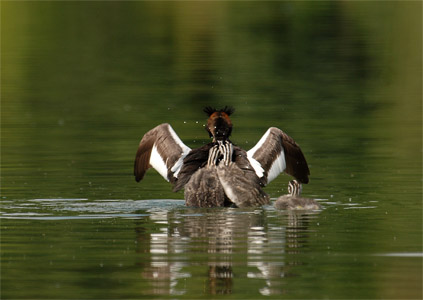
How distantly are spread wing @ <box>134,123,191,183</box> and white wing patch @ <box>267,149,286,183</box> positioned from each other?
1.17m

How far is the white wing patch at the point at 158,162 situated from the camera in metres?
16.5

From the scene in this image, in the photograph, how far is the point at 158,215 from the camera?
14.7 metres

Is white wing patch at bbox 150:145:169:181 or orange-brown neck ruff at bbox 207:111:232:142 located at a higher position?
orange-brown neck ruff at bbox 207:111:232:142

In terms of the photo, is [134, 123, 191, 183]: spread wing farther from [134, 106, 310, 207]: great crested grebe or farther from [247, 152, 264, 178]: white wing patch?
[247, 152, 264, 178]: white wing patch

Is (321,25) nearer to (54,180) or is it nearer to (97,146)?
(97,146)

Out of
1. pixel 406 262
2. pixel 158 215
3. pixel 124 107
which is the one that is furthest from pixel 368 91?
pixel 406 262

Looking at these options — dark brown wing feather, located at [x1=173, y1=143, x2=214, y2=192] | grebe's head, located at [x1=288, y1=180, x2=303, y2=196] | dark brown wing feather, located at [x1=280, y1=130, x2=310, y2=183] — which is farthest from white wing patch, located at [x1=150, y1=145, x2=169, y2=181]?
grebe's head, located at [x1=288, y1=180, x2=303, y2=196]

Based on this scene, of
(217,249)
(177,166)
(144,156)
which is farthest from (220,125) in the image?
(217,249)

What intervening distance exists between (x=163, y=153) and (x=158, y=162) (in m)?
0.18

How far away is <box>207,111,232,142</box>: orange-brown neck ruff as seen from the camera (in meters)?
15.8

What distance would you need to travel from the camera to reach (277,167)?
53.3 ft

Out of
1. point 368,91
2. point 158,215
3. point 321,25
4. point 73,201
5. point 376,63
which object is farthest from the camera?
point 321,25

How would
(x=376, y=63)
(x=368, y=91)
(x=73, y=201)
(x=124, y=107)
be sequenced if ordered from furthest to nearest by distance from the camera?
(x=376, y=63)
(x=368, y=91)
(x=124, y=107)
(x=73, y=201)

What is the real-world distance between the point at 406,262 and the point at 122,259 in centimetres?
282
